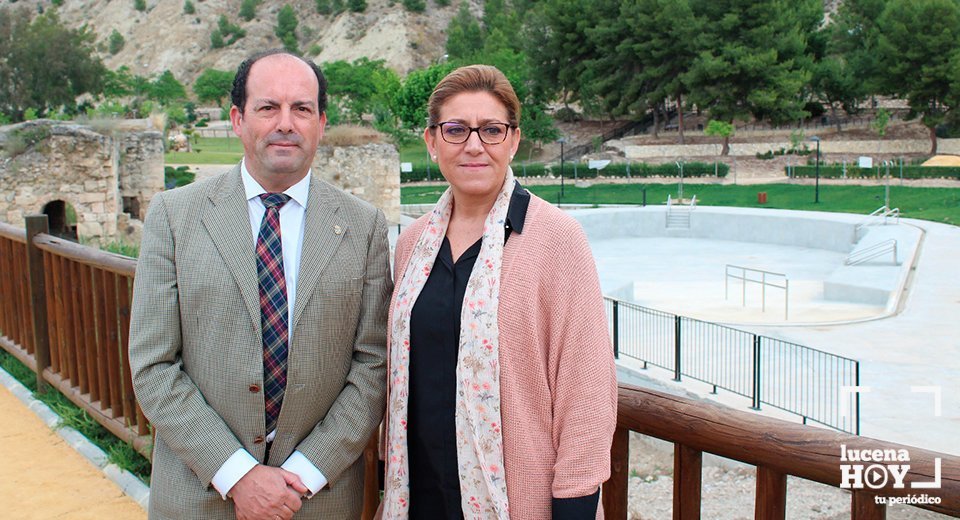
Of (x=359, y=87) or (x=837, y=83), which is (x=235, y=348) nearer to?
(x=837, y=83)

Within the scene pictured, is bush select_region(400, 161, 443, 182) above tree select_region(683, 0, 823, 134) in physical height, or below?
below

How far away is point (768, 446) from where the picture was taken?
2.29 m

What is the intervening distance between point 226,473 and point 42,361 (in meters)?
4.26

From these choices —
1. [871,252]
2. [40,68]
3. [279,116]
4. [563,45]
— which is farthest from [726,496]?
[563,45]

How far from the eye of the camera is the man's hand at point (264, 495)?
243 centimetres

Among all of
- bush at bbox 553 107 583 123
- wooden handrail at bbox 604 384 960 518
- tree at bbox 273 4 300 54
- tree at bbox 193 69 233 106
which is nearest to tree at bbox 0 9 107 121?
tree at bbox 193 69 233 106

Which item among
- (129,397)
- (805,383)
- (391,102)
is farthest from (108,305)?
(391,102)

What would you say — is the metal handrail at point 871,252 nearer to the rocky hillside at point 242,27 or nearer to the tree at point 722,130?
the tree at point 722,130

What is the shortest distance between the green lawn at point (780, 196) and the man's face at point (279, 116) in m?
30.5

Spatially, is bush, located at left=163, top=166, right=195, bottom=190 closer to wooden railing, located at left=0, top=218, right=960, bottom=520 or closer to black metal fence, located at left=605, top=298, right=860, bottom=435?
black metal fence, located at left=605, top=298, right=860, bottom=435

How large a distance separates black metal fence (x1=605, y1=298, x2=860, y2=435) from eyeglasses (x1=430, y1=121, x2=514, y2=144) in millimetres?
7967

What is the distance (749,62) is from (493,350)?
175 ft

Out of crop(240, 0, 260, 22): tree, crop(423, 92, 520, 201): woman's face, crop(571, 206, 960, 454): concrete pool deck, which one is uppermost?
crop(240, 0, 260, 22): tree

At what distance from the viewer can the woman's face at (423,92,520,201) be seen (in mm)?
2361
